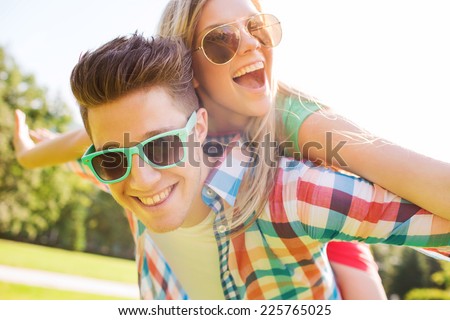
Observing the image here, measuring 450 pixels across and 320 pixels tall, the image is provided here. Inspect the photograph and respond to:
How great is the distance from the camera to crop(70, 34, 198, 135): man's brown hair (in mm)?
2176

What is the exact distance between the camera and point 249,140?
2.58 m

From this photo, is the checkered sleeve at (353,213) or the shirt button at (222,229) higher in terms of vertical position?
the checkered sleeve at (353,213)

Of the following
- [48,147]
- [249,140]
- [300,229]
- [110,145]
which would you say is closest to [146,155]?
[110,145]

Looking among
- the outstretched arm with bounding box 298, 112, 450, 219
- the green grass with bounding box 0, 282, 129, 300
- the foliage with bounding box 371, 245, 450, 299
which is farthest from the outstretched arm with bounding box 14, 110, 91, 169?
the foliage with bounding box 371, 245, 450, 299

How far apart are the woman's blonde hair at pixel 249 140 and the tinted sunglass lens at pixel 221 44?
0.14 m

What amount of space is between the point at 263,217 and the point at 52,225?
30038 mm

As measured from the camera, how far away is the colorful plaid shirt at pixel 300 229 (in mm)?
1968

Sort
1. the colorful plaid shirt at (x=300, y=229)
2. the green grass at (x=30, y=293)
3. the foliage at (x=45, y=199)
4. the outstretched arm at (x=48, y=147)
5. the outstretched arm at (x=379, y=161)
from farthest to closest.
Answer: the foliage at (x=45, y=199), the green grass at (x=30, y=293), the outstretched arm at (x=48, y=147), the colorful plaid shirt at (x=300, y=229), the outstretched arm at (x=379, y=161)

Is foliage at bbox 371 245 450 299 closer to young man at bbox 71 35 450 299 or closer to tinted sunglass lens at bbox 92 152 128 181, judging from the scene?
young man at bbox 71 35 450 299

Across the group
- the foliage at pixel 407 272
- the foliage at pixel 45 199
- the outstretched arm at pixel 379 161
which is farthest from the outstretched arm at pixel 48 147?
the foliage at pixel 45 199

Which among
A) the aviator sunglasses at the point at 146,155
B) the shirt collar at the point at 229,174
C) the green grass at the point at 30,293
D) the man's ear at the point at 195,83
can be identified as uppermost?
the man's ear at the point at 195,83

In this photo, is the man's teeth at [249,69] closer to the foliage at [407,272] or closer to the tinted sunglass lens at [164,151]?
the tinted sunglass lens at [164,151]
